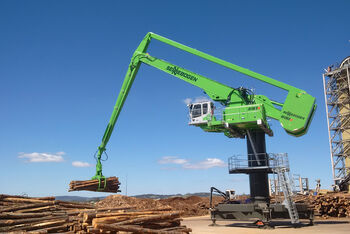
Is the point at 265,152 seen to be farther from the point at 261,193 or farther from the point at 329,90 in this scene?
the point at 329,90

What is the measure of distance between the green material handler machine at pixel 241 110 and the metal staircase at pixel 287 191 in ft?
3.78

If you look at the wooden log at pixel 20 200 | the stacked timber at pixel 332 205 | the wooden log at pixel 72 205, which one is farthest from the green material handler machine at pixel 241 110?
the stacked timber at pixel 332 205

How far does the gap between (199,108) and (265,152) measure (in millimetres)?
4222

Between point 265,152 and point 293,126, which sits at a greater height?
point 293,126

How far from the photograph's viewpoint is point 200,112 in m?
18.9

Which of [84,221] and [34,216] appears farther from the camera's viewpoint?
[34,216]

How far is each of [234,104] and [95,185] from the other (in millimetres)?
8715

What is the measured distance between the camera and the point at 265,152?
59.3ft

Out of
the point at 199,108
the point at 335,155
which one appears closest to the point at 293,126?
the point at 199,108

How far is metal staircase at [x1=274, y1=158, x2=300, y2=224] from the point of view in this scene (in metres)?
16.3

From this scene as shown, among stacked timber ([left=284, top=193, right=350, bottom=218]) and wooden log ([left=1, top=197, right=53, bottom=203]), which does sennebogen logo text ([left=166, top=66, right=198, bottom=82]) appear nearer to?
wooden log ([left=1, top=197, right=53, bottom=203])

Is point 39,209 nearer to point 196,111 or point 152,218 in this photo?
point 152,218

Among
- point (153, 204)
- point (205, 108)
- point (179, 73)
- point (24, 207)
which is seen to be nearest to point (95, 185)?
point (24, 207)

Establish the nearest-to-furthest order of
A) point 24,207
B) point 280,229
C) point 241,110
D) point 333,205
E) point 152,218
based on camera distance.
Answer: point 152,218
point 24,207
point 280,229
point 241,110
point 333,205
